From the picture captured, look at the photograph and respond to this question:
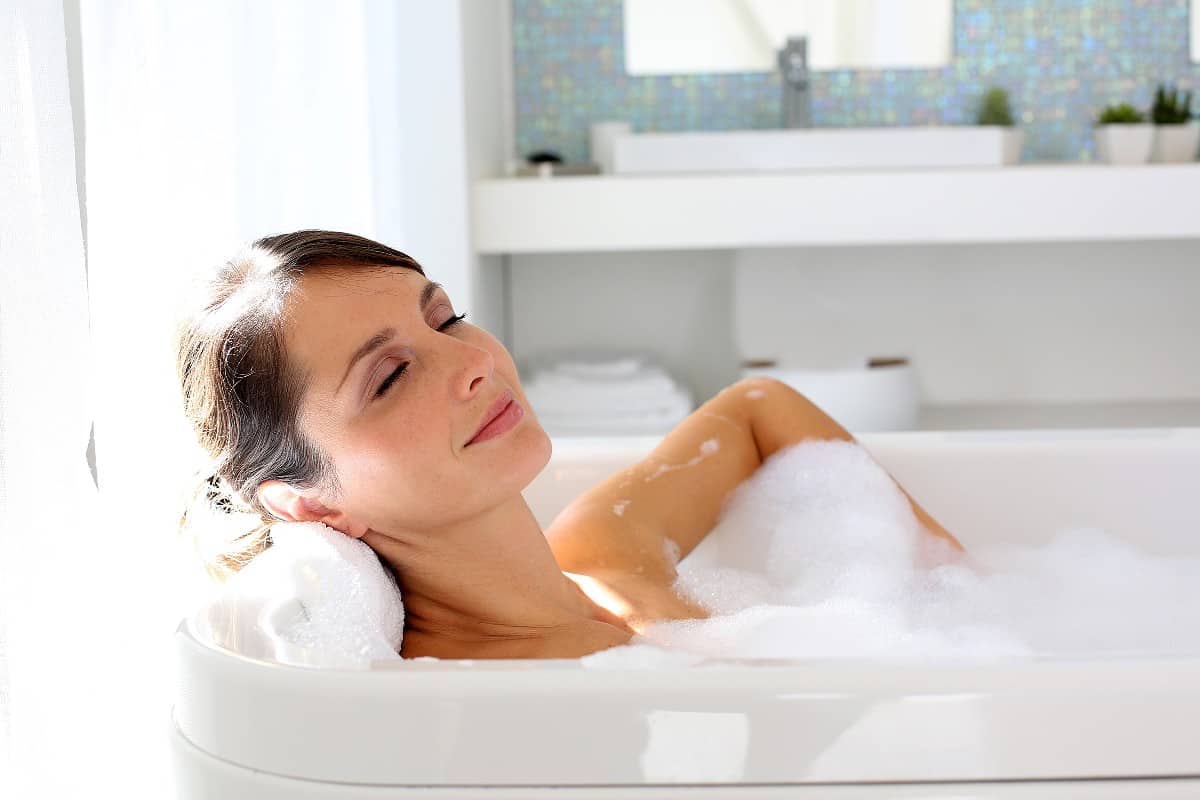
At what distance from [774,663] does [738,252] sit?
278cm

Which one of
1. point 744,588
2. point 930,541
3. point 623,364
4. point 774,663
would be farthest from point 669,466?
point 623,364

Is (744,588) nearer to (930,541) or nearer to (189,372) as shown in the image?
(930,541)

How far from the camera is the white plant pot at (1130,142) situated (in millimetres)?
3176

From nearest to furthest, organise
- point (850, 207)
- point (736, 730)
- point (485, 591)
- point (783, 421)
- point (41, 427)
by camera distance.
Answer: point (736, 730) < point (41, 427) < point (485, 591) < point (783, 421) < point (850, 207)

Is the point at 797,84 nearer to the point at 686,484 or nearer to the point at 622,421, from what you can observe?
the point at 622,421

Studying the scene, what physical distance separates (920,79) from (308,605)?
117 inches

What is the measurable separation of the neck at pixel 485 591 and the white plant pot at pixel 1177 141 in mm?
2496

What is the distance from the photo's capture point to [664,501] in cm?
179

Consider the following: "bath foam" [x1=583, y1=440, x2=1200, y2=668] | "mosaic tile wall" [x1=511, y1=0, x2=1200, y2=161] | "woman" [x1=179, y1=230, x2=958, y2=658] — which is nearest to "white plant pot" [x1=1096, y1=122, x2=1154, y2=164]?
"mosaic tile wall" [x1=511, y1=0, x2=1200, y2=161]

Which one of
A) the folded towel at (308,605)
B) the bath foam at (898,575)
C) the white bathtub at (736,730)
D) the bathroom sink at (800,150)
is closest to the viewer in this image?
the white bathtub at (736,730)

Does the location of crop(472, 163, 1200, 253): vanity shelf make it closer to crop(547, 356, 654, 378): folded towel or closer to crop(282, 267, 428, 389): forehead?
crop(547, 356, 654, 378): folded towel

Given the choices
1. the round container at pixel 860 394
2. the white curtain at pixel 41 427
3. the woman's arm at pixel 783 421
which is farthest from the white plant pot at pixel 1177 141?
the white curtain at pixel 41 427

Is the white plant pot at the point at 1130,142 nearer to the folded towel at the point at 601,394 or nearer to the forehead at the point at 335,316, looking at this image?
the folded towel at the point at 601,394

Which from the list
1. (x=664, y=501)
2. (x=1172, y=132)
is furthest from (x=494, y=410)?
(x=1172, y=132)
